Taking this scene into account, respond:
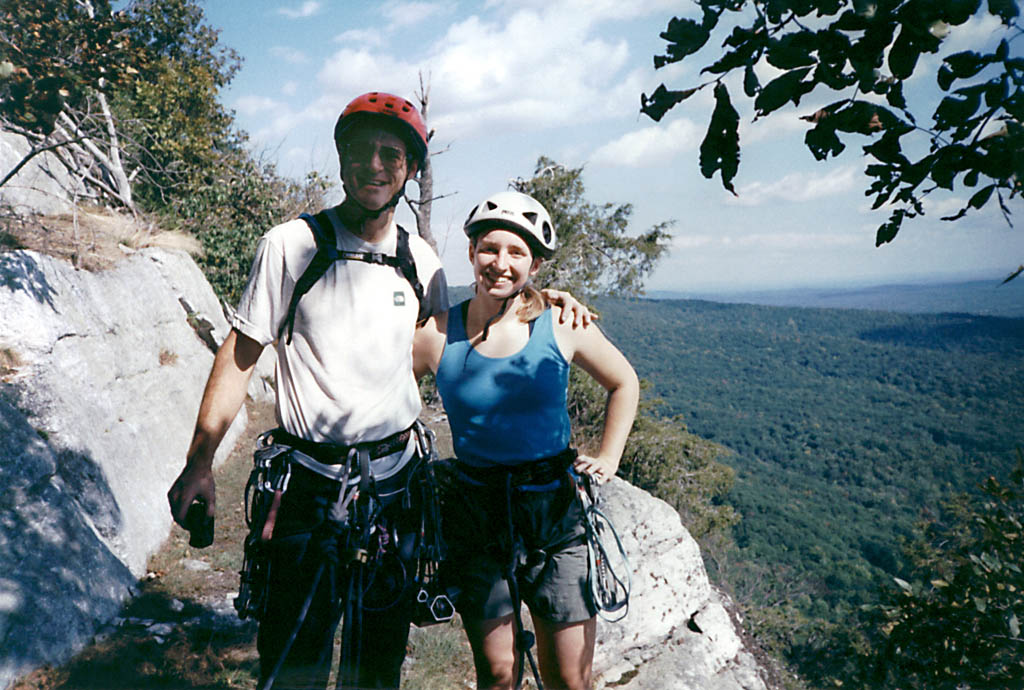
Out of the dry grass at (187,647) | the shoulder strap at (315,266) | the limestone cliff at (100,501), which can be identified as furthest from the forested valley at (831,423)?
the shoulder strap at (315,266)

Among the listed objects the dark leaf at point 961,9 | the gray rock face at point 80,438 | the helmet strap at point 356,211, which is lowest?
the gray rock face at point 80,438

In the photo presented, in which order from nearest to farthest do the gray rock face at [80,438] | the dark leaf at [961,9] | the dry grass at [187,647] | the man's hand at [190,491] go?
the dark leaf at [961,9] < the man's hand at [190,491] < the gray rock face at [80,438] < the dry grass at [187,647]

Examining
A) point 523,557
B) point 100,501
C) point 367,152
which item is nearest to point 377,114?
point 367,152

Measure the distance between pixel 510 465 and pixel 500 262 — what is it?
3.04ft

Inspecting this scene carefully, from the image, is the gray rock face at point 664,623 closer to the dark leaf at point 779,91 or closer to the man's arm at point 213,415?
the man's arm at point 213,415

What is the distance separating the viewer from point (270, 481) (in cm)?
223

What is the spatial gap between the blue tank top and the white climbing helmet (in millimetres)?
410

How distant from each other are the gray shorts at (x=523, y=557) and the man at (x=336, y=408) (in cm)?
27

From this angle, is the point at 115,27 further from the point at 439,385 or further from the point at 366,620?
the point at 366,620

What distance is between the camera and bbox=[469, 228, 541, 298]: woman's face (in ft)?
8.13

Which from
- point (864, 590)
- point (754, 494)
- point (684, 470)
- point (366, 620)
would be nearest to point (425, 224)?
point (366, 620)

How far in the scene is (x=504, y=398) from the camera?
246 centimetres

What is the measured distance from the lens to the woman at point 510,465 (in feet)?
7.94

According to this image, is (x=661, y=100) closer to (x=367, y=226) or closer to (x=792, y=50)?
(x=792, y=50)
